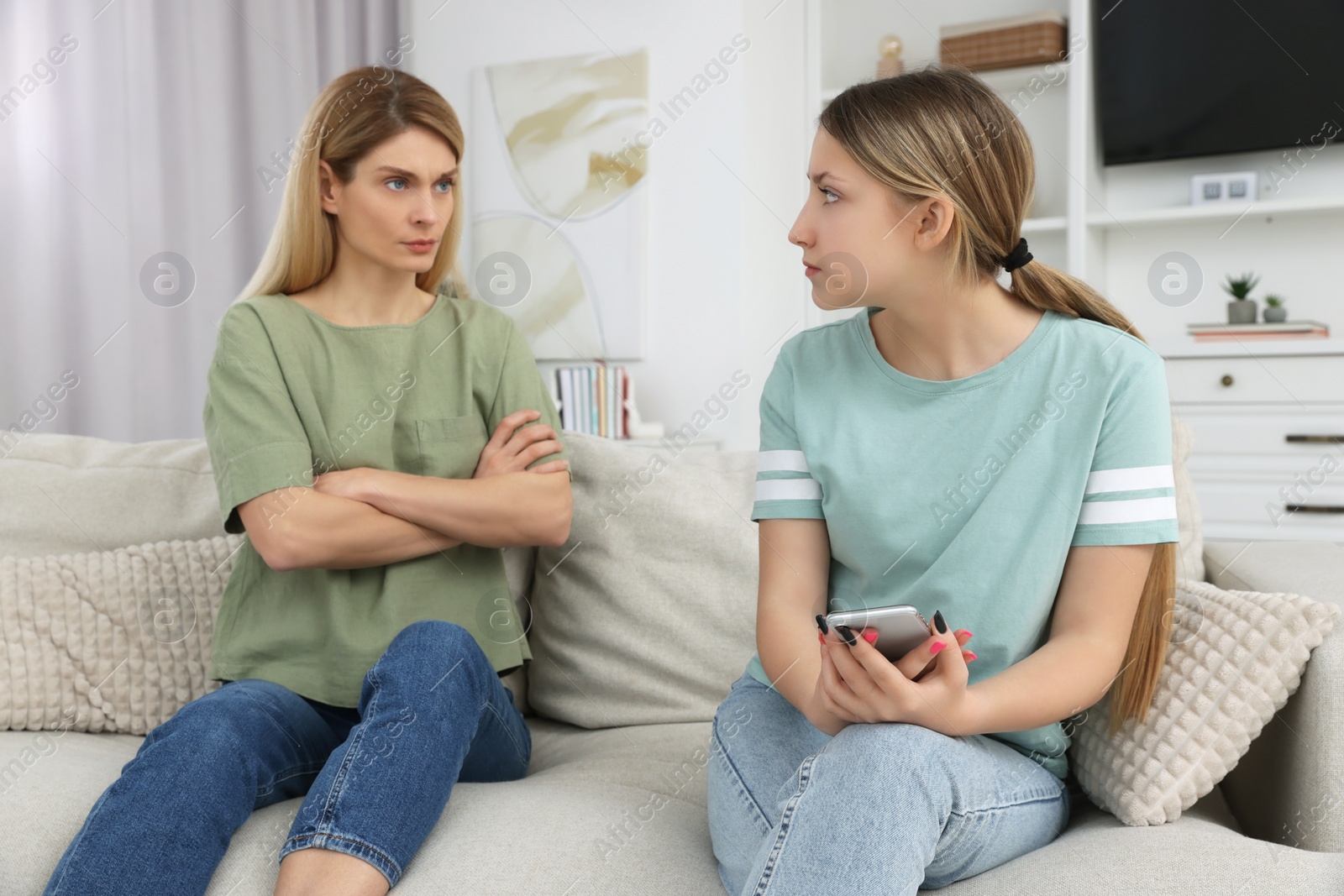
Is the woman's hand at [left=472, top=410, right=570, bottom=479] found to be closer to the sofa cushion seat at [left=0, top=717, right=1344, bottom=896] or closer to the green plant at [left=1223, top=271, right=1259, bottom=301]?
the sofa cushion seat at [left=0, top=717, right=1344, bottom=896]

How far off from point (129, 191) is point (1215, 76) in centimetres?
293

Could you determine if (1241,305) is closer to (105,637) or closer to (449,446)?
(449,446)

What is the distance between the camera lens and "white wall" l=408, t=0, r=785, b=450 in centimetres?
327

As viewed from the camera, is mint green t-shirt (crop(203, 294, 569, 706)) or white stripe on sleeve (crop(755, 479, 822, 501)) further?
mint green t-shirt (crop(203, 294, 569, 706))

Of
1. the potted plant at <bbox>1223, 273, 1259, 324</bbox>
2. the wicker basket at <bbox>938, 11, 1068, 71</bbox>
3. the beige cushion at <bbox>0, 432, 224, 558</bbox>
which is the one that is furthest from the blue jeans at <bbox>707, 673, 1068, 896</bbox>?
the wicker basket at <bbox>938, 11, 1068, 71</bbox>

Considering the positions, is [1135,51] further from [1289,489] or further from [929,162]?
[929,162]

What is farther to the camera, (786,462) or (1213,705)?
(786,462)

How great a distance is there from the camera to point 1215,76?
3.12 metres

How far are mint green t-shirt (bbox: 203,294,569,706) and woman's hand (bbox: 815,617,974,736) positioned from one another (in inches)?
23.0

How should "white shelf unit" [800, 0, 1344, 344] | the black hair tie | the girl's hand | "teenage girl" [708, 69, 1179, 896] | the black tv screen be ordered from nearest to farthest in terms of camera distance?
1. "teenage girl" [708, 69, 1179, 896]
2. the black hair tie
3. the girl's hand
4. the black tv screen
5. "white shelf unit" [800, 0, 1344, 344]

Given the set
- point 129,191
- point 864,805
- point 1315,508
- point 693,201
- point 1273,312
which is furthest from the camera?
point 693,201

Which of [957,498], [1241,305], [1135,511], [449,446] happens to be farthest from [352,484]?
[1241,305]

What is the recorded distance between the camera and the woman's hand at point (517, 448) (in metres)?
1.36

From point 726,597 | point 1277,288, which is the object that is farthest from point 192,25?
point 1277,288
